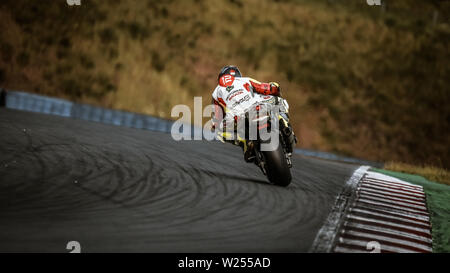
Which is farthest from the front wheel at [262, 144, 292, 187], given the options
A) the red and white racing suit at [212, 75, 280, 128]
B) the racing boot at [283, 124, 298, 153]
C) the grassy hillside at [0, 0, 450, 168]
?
the grassy hillside at [0, 0, 450, 168]

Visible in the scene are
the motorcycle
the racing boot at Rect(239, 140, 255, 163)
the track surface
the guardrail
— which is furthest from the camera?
Result: the guardrail

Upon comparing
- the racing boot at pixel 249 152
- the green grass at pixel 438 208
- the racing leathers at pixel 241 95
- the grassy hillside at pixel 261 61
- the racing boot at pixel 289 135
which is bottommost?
the green grass at pixel 438 208

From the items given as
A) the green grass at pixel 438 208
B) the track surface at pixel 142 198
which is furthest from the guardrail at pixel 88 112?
the green grass at pixel 438 208

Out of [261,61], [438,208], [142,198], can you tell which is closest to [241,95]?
[142,198]

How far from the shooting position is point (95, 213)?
6055mm

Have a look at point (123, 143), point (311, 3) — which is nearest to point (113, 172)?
point (123, 143)

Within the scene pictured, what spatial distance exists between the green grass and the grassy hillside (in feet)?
26.8

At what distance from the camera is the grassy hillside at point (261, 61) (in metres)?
20.5

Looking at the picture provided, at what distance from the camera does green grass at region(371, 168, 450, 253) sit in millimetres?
6657

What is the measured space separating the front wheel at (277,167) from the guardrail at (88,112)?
8272 mm

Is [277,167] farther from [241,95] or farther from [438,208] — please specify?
[438,208]

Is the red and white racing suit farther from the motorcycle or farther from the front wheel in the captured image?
the front wheel

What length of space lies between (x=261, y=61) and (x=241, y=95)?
15399mm

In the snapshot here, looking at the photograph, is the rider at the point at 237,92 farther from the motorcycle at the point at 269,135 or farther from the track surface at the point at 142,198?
the track surface at the point at 142,198
